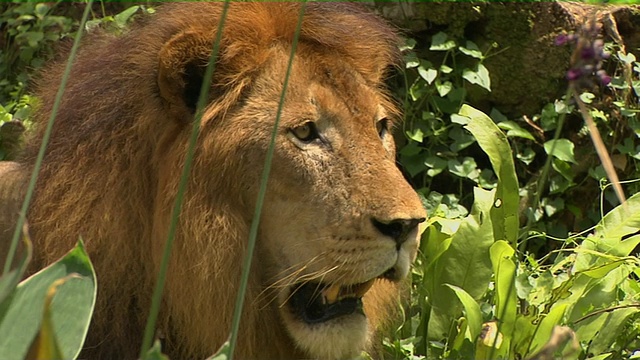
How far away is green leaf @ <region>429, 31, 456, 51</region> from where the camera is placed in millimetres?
5195

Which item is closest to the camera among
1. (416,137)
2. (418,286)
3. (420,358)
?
(420,358)

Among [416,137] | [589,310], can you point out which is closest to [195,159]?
[589,310]

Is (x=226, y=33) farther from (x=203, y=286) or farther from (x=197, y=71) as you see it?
(x=203, y=286)

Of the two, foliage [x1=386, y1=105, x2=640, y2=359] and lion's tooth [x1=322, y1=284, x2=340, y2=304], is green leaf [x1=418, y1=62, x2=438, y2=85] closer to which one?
foliage [x1=386, y1=105, x2=640, y2=359]

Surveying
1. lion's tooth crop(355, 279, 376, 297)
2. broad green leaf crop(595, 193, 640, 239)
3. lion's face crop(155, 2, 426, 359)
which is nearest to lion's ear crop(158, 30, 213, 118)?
lion's face crop(155, 2, 426, 359)

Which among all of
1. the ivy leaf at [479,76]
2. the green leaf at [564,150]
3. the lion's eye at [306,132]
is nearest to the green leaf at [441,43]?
the ivy leaf at [479,76]

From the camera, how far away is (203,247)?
10.5 ft

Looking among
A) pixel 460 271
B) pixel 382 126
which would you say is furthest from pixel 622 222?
pixel 382 126

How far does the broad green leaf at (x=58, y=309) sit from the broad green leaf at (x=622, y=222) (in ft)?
8.15

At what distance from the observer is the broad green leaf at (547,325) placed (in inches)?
144

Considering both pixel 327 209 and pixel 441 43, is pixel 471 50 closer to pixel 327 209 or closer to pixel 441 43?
pixel 441 43

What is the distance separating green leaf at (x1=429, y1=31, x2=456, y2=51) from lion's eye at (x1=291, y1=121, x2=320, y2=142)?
6.90 ft

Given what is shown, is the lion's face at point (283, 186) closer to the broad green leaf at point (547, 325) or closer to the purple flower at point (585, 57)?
the broad green leaf at point (547, 325)

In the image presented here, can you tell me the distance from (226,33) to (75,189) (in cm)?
65
